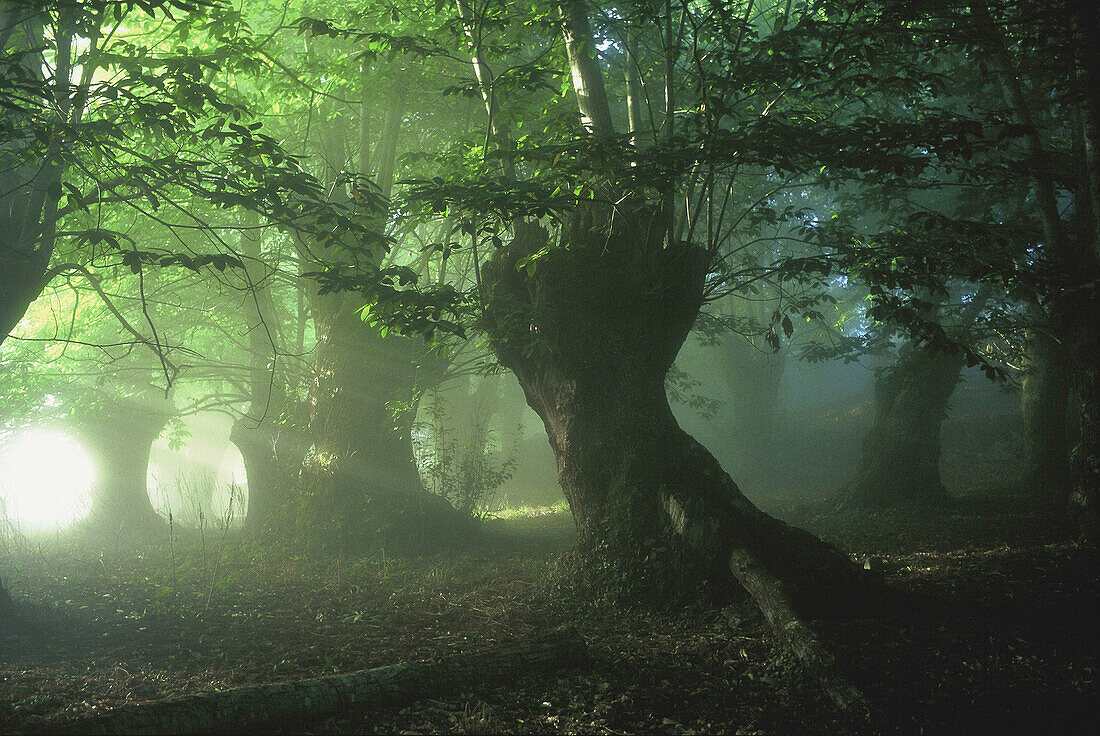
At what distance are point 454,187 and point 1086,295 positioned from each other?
210 inches

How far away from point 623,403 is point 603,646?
2.29 metres

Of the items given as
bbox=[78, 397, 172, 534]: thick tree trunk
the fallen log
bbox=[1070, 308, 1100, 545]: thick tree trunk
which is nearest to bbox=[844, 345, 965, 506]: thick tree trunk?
bbox=[1070, 308, 1100, 545]: thick tree trunk

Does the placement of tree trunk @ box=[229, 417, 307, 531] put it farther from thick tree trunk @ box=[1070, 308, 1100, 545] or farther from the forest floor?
thick tree trunk @ box=[1070, 308, 1100, 545]

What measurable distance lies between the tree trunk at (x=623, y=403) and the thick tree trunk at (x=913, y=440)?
667 cm

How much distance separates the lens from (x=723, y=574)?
208 inches

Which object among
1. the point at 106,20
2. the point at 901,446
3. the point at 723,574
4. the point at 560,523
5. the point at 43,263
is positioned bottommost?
the point at 560,523

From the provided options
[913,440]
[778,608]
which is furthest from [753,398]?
[778,608]

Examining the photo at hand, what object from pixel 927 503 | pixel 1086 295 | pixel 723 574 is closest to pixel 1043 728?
pixel 723 574

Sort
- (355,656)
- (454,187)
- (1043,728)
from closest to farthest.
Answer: (1043,728), (355,656), (454,187)

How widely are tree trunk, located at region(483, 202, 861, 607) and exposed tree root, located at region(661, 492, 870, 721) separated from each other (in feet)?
0.08

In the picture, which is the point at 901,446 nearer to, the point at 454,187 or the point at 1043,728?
the point at 1043,728

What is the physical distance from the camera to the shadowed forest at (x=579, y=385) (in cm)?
367

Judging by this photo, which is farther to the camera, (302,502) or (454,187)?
(302,502)

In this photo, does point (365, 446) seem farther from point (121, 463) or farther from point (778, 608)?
point (121, 463)
